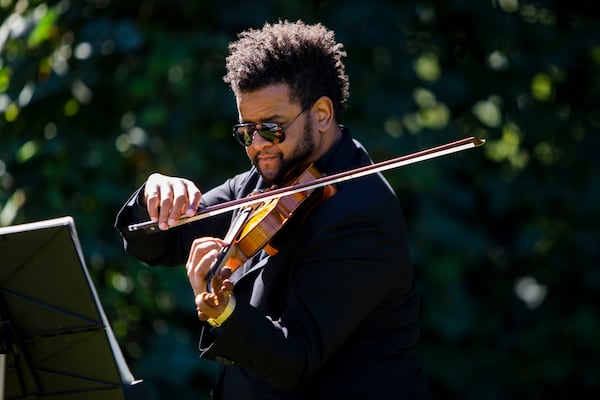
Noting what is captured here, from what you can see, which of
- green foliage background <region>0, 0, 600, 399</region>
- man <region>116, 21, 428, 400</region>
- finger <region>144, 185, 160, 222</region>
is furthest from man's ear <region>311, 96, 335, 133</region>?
green foliage background <region>0, 0, 600, 399</region>

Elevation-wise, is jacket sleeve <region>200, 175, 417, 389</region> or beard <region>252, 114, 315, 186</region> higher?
beard <region>252, 114, 315, 186</region>

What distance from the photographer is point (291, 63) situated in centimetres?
216

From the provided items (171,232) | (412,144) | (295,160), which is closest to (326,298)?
(295,160)

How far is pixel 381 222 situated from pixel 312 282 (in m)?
0.20

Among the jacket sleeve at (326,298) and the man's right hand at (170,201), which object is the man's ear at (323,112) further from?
the man's right hand at (170,201)

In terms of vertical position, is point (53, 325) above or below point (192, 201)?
below

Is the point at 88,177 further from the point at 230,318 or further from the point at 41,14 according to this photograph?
the point at 230,318

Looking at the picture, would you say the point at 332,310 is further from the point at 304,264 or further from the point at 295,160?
the point at 295,160

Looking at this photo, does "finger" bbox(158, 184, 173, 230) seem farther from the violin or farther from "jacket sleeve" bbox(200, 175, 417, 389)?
"jacket sleeve" bbox(200, 175, 417, 389)

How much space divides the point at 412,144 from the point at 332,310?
2082 mm

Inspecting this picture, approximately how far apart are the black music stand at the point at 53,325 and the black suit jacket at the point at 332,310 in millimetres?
240

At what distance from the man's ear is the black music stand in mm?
582

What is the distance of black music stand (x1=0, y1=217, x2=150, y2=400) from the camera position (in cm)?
202

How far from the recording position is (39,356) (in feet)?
7.10
